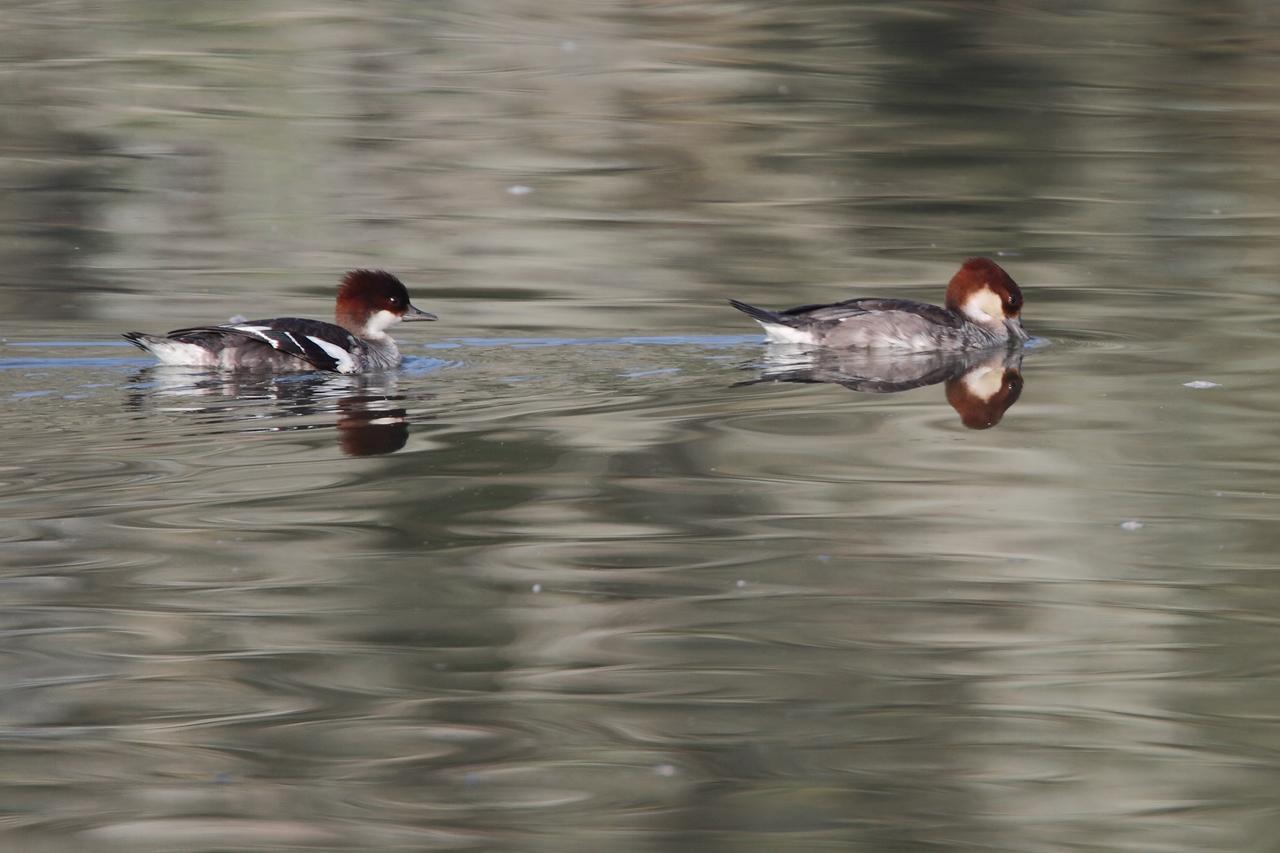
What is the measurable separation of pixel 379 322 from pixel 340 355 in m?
0.70

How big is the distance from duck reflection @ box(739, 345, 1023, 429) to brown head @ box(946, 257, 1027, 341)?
0.77 feet

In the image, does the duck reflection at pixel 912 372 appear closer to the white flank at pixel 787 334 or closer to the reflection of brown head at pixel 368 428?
the white flank at pixel 787 334

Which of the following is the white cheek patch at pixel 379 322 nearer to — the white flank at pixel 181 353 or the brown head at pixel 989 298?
the white flank at pixel 181 353

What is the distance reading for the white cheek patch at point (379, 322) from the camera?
11.0 meters

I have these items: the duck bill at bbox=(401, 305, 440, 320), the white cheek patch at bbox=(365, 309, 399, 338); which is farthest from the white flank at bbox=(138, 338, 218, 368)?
the duck bill at bbox=(401, 305, 440, 320)

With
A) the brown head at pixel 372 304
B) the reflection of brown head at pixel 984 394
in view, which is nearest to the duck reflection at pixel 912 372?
the reflection of brown head at pixel 984 394

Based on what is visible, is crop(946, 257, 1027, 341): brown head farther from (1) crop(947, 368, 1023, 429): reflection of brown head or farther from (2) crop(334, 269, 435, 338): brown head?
(2) crop(334, 269, 435, 338): brown head

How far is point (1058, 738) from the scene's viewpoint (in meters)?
5.38

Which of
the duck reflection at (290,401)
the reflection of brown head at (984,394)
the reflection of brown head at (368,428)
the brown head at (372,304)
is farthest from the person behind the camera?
the brown head at (372,304)

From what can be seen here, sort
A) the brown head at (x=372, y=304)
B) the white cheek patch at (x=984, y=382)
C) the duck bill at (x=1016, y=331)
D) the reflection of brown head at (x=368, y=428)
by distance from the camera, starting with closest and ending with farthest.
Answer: the reflection of brown head at (x=368, y=428) → the white cheek patch at (x=984, y=382) → the brown head at (x=372, y=304) → the duck bill at (x=1016, y=331)

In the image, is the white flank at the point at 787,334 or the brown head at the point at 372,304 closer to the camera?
the brown head at the point at 372,304

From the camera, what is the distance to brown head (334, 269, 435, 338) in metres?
11.0

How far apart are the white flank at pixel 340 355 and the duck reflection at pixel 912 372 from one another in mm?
2010

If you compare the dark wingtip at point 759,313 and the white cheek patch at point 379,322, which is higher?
the dark wingtip at point 759,313
